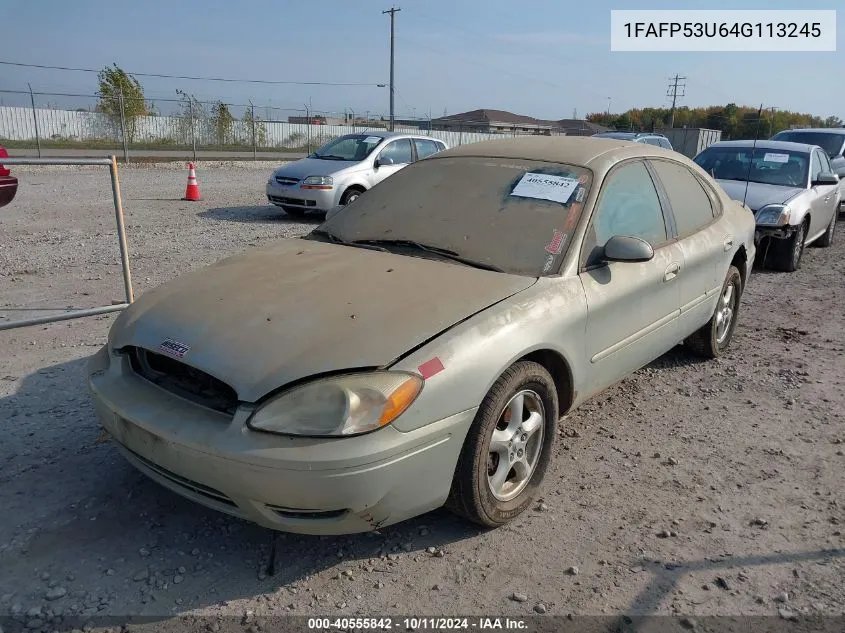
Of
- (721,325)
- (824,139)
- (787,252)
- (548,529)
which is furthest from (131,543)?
(824,139)

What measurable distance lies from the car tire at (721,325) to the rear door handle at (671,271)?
3.19ft

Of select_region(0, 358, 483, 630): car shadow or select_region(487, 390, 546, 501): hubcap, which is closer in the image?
select_region(0, 358, 483, 630): car shadow

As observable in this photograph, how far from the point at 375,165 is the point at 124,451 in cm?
955

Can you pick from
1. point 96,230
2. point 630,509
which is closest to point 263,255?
point 630,509

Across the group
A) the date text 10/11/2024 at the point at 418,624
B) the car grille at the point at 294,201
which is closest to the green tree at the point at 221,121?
the car grille at the point at 294,201

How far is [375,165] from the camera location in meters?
11.8

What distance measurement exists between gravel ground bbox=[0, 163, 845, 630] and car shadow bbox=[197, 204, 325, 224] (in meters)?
6.62

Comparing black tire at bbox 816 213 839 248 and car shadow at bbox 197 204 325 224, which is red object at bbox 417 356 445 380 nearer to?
car shadow at bbox 197 204 325 224

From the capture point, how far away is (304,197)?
1127 centimetres

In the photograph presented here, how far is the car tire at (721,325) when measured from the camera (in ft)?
16.1

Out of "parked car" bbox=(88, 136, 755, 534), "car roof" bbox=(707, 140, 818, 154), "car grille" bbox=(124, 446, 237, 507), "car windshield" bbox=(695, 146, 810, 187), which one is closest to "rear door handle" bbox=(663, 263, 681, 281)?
"parked car" bbox=(88, 136, 755, 534)

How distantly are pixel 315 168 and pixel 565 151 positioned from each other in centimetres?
819

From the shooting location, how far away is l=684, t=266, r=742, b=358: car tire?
4.91 m

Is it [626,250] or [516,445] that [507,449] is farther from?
[626,250]
